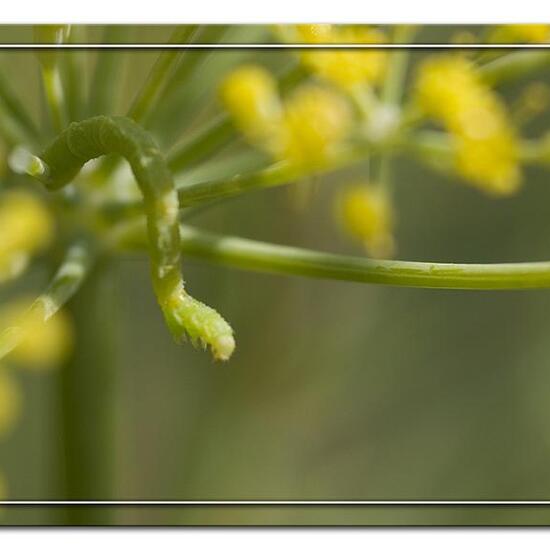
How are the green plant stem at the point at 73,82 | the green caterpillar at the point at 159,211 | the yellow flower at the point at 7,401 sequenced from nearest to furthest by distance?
the green caterpillar at the point at 159,211
the green plant stem at the point at 73,82
the yellow flower at the point at 7,401

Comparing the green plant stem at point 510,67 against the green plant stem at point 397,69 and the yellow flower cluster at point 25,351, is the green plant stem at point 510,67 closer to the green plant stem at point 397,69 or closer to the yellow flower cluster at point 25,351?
the green plant stem at point 397,69

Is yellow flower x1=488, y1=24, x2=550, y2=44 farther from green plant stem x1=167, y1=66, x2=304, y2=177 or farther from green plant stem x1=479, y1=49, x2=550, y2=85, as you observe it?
green plant stem x1=167, y1=66, x2=304, y2=177

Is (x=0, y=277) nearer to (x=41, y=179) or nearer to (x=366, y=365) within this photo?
(x=41, y=179)

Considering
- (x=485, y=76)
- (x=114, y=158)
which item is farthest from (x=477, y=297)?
(x=114, y=158)

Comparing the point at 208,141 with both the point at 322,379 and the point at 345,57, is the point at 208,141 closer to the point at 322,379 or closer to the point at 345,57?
the point at 345,57

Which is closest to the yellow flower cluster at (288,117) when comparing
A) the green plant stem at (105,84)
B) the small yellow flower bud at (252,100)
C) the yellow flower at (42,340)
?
the small yellow flower bud at (252,100)
